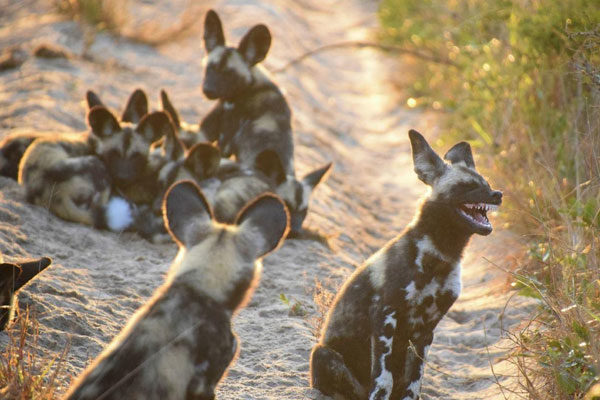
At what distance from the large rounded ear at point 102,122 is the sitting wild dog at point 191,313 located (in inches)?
99.0

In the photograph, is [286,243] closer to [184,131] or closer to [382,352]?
[184,131]

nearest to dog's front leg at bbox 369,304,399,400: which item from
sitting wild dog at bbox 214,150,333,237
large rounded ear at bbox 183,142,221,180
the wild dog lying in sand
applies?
sitting wild dog at bbox 214,150,333,237

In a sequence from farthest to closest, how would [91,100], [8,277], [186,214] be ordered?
[91,100] → [8,277] → [186,214]

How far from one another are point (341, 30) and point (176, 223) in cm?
1506

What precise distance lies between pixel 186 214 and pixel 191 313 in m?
0.45

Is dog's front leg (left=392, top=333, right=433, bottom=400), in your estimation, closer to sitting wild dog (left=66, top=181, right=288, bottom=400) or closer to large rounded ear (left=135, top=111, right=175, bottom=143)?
sitting wild dog (left=66, top=181, right=288, bottom=400)

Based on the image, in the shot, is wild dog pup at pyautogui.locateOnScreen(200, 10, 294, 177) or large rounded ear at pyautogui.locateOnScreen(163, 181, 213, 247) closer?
large rounded ear at pyautogui.locateOnScreen(163, 181, 213, 247)

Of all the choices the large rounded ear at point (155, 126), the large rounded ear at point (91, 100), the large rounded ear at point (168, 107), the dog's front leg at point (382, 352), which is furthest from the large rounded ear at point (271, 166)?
the dog's front leg at point (382, 352)

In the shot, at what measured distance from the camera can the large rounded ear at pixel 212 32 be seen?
6094mm

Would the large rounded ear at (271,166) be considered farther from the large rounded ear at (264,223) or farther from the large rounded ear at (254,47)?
the large rounded ear at (264,223)

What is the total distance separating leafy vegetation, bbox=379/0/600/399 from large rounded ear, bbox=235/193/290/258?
41.9 inches

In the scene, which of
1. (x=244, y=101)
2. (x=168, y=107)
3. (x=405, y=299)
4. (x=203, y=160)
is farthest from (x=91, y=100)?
(x=405, y=299)

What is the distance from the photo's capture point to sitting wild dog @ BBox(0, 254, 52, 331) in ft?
10.3

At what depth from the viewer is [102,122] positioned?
213 inches
